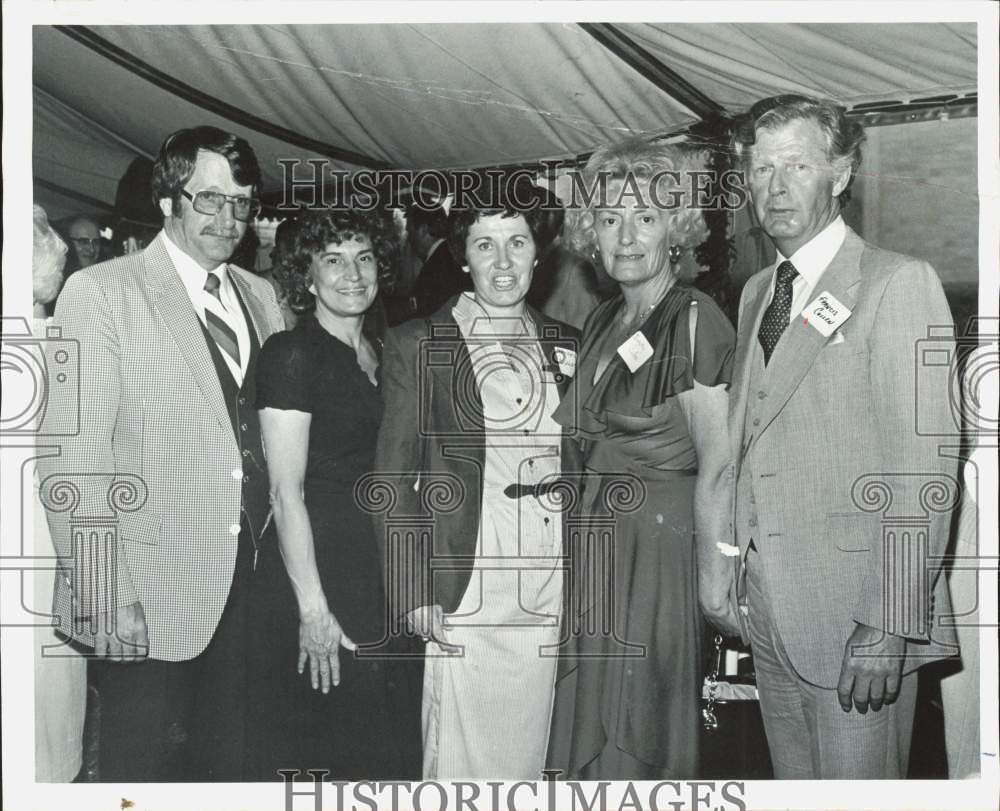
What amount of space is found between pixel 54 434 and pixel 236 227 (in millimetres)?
883

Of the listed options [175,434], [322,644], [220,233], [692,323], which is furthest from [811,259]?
[175,434]

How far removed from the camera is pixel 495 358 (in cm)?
388

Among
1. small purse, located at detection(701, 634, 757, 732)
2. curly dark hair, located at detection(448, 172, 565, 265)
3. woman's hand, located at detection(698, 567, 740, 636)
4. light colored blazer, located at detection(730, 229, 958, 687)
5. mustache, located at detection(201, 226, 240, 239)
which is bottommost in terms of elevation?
small purse, located at detection(701, 634, 757, 732)

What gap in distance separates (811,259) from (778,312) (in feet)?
0.65

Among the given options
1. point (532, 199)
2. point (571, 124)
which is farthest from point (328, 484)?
point (571, 124)

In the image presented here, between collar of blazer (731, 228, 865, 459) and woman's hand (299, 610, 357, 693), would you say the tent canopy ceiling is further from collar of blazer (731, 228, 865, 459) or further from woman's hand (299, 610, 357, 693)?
woman's hand (299, 610, 357, 693)

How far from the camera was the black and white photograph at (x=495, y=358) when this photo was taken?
3.85m

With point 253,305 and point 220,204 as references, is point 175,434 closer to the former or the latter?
point 253,305

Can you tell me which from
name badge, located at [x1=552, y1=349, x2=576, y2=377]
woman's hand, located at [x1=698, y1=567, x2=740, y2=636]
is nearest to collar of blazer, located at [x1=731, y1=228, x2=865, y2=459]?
woman's hand, located at [x1=698, y1=567, x2=740, y2=636]

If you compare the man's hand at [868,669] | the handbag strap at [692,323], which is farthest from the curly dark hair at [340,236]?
the man's hand at [868,669]

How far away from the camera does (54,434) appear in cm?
390

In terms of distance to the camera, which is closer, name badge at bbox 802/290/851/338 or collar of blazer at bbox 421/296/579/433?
name badge at bbox 802/290/851/338

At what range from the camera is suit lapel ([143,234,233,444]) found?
386cm

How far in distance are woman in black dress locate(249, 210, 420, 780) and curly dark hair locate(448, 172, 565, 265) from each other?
217mm
